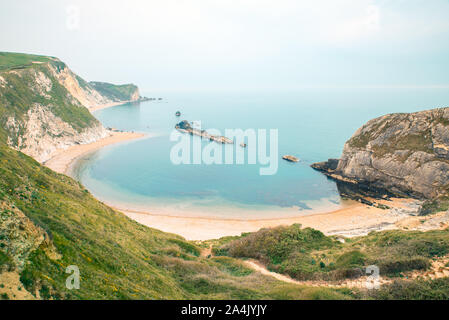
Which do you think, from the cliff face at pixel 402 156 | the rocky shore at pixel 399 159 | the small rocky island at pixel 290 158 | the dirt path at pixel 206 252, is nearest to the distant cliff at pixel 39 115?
the dirt path at pixel 206 252

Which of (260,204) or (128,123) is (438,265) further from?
(128,123)

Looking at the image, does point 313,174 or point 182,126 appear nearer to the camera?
point 313,174

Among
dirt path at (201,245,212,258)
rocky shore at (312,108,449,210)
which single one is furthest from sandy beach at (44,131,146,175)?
rocky shore at (312,108,449,210)

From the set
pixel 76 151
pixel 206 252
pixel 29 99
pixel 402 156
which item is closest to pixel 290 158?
pixel 402 156

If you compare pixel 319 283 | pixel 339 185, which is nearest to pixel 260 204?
pixel 339 185

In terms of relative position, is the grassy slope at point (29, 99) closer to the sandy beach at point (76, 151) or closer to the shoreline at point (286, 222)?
the sandy beach at point (76, 151)

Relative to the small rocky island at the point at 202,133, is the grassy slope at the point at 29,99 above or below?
above

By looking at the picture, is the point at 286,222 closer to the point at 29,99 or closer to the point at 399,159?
the point at 399,159
